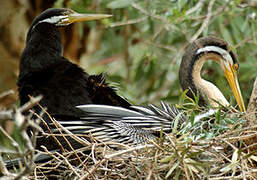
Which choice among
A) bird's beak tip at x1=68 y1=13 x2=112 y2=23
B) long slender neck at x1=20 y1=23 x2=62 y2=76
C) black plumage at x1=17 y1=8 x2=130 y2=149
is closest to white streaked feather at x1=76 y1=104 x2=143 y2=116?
black plumage at x1=17 y1=8 x2=130 y2=149

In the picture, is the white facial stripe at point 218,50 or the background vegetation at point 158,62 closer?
the background vegetation at point 158,62

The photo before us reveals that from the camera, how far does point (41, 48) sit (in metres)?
3.61

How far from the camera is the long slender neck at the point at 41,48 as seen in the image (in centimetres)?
356

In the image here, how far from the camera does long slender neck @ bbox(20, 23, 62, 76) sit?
3.56 meters

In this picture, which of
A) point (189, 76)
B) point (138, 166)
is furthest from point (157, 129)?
point (189, 76)

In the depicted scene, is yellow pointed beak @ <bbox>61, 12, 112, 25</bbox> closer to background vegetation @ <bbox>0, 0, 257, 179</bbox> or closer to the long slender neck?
the long slender neck

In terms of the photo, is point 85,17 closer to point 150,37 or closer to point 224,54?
point 224,54

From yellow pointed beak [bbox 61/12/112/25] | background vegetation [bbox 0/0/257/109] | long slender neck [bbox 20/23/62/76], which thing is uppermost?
yellow pointed beak [bbox 61/12/112/25]

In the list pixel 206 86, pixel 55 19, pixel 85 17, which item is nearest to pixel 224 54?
pixel 206 86

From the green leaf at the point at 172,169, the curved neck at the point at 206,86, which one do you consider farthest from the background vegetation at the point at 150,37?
the green leaf at the point at 172,169

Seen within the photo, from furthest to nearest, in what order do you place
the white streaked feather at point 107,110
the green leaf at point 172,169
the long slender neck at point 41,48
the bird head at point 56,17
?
the bird head at point 56,17 < the long slender neck at point 41,48 < the white streaked feather at point 107,110 < the green leaf at point 172,169

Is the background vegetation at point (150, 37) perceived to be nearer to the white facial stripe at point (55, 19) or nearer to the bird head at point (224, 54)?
the bird head at point (224, 54)

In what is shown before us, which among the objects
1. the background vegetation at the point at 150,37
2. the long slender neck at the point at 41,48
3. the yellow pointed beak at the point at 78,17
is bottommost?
the background vegetation at the point at 150,37

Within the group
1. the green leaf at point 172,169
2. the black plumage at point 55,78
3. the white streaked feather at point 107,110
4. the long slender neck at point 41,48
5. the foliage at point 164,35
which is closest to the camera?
the green leaf at point 172,169
